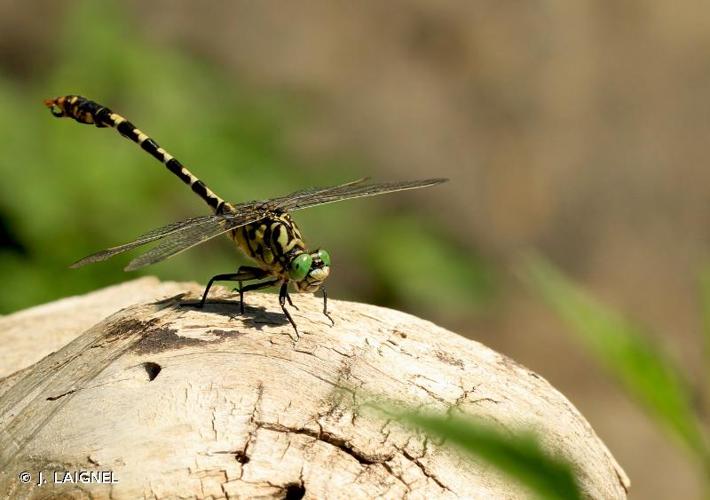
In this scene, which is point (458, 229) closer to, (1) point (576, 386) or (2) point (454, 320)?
(2) point (454, 320)

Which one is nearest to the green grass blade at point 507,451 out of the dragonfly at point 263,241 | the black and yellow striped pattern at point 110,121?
the dragonfly at point 263,241

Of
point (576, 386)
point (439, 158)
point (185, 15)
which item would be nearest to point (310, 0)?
point (185, 15)

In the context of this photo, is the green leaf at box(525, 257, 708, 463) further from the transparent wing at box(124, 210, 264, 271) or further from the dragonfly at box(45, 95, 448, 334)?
the transparent wing at box(124, 210, 264, 271)

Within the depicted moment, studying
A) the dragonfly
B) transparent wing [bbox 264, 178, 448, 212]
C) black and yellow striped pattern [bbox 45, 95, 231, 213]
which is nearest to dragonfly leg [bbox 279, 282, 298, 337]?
the dragonfly

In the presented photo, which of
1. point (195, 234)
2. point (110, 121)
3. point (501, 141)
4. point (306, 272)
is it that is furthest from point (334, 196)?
point (501, 141)

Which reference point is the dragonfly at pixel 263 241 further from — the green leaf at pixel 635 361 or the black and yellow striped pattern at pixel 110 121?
the green leaf at pixel 635 361
